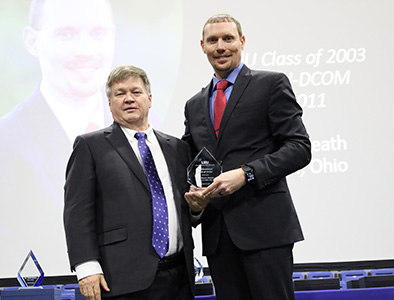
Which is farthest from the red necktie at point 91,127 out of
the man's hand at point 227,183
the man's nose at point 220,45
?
the man's hand at point 227,183

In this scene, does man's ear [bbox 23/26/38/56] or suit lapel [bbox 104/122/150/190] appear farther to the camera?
man's ear [bbox 23/26/38/56]

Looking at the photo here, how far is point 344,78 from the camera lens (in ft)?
15.8

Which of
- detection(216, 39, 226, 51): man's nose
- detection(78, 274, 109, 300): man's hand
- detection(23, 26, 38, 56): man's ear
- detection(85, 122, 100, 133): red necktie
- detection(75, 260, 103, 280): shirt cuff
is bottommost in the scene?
detection(78, 274, 109, 300): man's hand

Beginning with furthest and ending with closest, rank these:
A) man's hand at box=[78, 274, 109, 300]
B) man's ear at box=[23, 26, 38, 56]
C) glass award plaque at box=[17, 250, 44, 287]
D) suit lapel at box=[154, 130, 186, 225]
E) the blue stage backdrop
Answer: man's ear at box=[23, 26, 38, 56]
the blue stage backdrop
glass award plaque at box=[17, 250, 44, 287]
suit lapel at box=[154, 130, 186, 225]
man's hand at box=[78, 274, 109, 300]

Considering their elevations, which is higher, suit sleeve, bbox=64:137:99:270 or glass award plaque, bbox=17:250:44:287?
suit sleeve, bbox=64:137:99:270

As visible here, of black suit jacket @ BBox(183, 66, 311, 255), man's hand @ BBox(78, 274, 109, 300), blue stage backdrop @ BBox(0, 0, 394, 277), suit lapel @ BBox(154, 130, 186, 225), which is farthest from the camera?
blue stage backdrop @ BBox(0, 0, 394, 277)

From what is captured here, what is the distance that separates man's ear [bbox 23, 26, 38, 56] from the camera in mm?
4902

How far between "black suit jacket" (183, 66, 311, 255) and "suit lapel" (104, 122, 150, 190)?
12.0 inches

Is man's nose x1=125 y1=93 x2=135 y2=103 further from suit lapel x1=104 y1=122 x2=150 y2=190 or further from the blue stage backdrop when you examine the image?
the blue stage backdrop

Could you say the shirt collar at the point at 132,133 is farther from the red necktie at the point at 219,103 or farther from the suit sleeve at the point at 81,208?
the red necktie at the point at 219,103

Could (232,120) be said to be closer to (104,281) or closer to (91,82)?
(104,281)

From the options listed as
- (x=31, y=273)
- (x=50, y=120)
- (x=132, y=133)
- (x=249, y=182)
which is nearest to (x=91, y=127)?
(x=50, y=120)

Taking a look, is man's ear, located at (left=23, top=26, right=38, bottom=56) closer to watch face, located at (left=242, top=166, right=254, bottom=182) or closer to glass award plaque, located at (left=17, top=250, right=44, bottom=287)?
glass award plaque, located at (left=17, top=250, right=44, bottom=287)

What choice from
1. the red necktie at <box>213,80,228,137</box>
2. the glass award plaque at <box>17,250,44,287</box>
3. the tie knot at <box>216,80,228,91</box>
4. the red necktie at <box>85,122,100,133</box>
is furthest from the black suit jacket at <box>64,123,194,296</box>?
the red necktie at <box>85,122,100,133</box>
